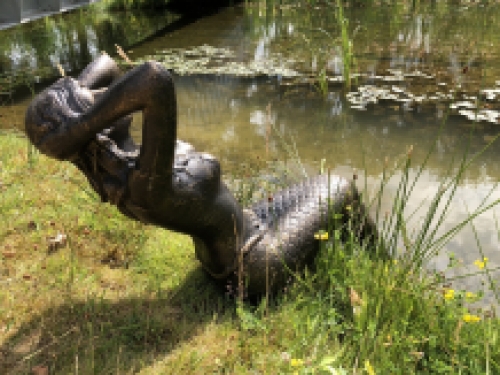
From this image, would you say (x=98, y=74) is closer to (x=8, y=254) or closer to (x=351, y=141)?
(x=8, y=254)

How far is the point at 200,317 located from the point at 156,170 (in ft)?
2.94

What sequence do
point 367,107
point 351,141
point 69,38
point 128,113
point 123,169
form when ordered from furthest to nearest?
point 69,38 < point 367,107 < point 351,141 < point 123,169 < point 128,113

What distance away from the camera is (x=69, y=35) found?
398 inches

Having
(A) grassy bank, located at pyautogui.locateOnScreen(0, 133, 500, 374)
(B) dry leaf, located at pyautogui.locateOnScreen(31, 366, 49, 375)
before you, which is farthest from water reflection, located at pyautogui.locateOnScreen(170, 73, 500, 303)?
(B) dry leaf, located at pyautogui.locateOnScreen(31, 366, 49, 375)

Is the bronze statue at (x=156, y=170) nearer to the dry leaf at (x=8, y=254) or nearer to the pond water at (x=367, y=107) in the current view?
the pond water at (x=367, y=107)

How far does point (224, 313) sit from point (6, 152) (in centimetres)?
261

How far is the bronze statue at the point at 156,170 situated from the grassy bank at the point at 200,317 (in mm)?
210

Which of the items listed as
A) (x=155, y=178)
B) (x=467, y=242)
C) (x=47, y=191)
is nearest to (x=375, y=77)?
(x=467, y=242)

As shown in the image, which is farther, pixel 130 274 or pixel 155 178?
pixel 130 274

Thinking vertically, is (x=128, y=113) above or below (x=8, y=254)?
above

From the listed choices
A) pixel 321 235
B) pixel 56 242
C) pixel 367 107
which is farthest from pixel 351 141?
pixel 56 242

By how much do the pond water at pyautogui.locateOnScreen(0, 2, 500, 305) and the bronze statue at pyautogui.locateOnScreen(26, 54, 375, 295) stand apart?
439 mm

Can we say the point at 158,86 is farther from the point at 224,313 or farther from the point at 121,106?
the point at 224,313

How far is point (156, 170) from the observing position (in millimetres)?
1728
